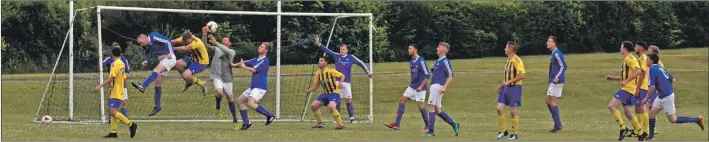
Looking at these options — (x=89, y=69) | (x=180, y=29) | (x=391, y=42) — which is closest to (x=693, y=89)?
(x=391, y=42)

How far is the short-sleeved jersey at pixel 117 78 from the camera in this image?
1823cm

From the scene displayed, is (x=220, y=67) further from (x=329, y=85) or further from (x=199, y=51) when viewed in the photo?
(x=329, y=85)

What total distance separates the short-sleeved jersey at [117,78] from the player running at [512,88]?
633cm

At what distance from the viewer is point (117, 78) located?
1834 centimetres

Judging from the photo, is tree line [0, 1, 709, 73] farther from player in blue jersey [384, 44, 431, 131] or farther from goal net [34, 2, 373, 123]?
player in blue jersey [384, 44, 431, 131]

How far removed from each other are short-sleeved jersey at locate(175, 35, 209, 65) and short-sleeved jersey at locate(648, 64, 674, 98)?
9169mm

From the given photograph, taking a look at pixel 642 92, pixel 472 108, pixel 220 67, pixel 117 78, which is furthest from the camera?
pixel 472 108

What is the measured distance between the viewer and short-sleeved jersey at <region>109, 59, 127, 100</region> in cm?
1823

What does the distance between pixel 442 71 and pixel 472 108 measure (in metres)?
13.8

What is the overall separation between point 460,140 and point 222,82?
239 inches

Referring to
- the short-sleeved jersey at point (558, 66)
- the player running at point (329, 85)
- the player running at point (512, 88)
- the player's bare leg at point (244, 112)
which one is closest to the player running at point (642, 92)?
the short-sleeved jersey at point (558, 66)

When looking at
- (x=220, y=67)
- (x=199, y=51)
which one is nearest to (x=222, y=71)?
(x=220, y=67)

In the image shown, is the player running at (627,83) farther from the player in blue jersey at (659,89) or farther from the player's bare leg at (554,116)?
the player's bare leg at (554,116)

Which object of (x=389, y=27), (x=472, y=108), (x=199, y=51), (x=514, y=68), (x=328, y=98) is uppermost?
(x=389, y=27)
